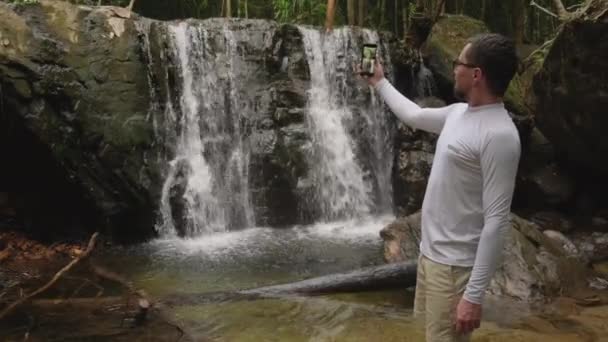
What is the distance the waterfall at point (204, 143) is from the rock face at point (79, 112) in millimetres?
494

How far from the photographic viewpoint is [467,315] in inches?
79.4

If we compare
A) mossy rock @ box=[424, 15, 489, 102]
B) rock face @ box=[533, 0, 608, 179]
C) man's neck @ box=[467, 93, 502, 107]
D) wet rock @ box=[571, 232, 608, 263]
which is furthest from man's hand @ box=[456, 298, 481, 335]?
mossy rock @ box=[424, 15, 489, 102]

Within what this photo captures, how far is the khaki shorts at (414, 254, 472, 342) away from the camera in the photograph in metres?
2.16

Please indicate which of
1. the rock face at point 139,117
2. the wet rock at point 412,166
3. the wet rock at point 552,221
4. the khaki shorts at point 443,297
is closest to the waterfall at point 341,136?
the rock face at point 139,117

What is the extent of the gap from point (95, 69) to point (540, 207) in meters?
7.30

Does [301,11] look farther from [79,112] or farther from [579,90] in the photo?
[579,90]

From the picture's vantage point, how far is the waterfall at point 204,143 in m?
8.55

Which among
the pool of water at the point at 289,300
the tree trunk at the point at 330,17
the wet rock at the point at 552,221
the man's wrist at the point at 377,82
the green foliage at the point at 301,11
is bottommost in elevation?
the wet rock at the point at 552,221

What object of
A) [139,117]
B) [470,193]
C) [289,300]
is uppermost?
[470,193]

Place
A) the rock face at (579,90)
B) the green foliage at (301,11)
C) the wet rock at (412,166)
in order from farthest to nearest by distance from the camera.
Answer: the green foliage at (301,11)
the wet rock at (412,166)
the rock face at (579,90)

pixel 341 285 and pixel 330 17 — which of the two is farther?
pixel 330 17

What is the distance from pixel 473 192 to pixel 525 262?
13.0 ft

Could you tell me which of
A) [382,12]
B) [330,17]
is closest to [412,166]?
[330,17]

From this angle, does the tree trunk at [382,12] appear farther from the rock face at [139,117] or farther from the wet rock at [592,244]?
the wet rock at [592,244]
